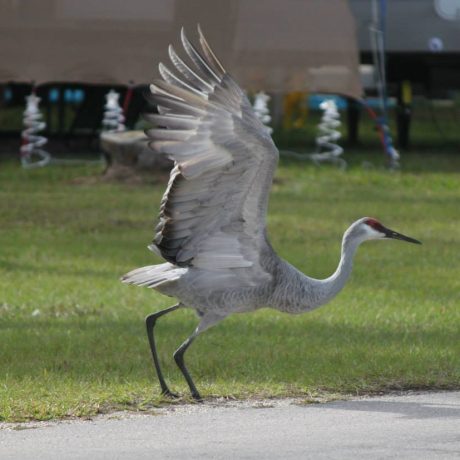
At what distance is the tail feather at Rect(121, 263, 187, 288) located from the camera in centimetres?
691

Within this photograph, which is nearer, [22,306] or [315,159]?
[22,306]

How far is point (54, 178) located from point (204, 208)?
11.1 metres

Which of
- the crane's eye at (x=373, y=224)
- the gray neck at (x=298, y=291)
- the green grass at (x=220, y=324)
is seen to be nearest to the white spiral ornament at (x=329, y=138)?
the green grass at (x=220, y=324)

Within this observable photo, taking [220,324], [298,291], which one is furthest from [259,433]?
[220,324]

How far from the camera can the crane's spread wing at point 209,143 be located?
655 centimetres

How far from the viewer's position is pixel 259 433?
19.9 feet

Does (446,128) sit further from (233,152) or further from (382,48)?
(233,152)

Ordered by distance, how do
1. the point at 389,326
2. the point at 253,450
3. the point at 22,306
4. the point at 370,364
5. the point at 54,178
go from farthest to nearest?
1. the point at 54,178
2. the point at 22,306
3. the point at 389,326
4. the point at 370,364
5. the point at 253,450

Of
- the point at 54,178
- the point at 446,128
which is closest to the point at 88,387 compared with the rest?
the point at 54,178

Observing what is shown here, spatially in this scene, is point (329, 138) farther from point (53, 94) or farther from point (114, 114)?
point (53, 94)

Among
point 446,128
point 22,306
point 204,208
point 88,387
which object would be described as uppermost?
point 204,208

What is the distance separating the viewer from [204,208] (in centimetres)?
680

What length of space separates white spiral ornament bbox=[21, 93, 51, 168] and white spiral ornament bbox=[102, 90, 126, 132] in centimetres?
97

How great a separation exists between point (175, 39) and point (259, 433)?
1309 cm
